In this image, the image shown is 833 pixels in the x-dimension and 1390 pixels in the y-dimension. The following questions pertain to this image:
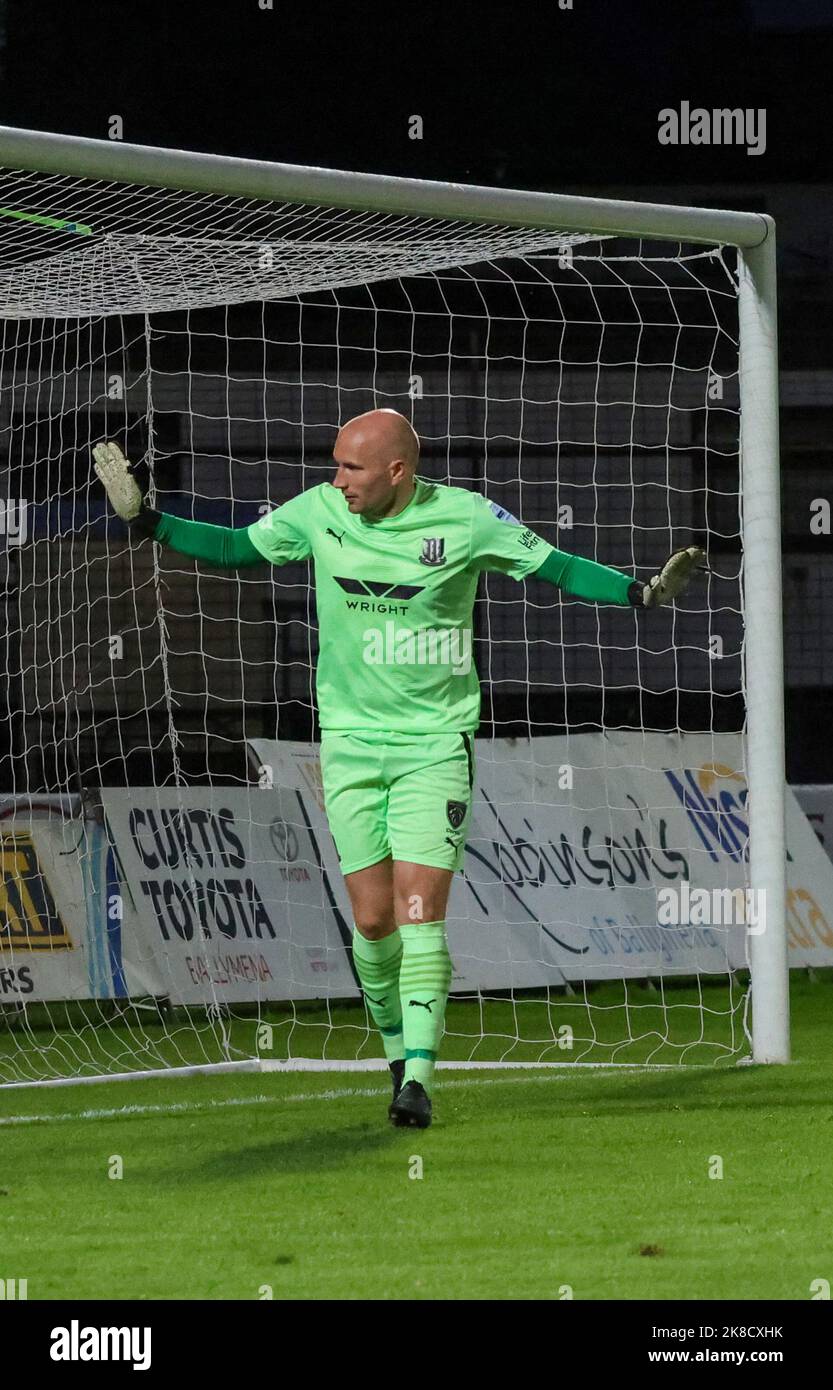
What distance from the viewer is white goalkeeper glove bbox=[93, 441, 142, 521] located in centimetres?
504

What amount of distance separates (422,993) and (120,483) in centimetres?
155

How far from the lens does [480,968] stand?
32.2 feet

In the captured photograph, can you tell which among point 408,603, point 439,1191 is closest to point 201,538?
point 408,603

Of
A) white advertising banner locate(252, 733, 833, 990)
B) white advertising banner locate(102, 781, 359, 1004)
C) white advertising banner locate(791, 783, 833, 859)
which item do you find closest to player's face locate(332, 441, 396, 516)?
white advertising banner locate(102, 781, 359, 1004)

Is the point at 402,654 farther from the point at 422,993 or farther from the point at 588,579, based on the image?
the point at 422,993

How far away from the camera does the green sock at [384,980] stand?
5.28 meters

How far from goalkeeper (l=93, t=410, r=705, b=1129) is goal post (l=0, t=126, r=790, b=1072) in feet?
4.01

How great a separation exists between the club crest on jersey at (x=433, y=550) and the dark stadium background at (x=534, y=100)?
8814mm

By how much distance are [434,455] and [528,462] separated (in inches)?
38.3

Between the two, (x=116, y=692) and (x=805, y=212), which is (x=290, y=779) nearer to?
(x=116, y=692)

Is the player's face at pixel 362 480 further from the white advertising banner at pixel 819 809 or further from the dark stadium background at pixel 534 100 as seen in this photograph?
the dark stadium background at pixel 534 100

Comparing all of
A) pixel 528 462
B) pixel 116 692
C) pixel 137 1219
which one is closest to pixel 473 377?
pixel 528 462

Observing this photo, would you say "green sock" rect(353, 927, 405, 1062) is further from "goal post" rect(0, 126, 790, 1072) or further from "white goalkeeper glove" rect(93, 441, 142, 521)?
"goal post" rect(0, 126, 790, 1072)

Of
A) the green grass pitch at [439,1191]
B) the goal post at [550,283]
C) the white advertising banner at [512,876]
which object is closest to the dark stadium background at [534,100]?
the white advertising banner at [512,876]
